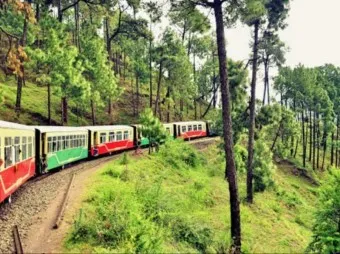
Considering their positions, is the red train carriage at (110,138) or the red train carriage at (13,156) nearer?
the red train carriage at (13,156)

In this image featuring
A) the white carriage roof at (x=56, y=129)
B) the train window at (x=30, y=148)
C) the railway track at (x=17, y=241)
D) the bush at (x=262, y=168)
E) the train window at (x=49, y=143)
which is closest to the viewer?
the railway track at (x=17, y=241)

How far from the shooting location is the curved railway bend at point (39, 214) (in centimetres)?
1104

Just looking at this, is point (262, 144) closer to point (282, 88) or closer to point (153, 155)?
point (153, 155)

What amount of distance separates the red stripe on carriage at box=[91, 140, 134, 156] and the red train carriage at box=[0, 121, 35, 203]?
535 inches

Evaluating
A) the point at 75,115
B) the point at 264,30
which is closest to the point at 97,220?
the point at 264,30

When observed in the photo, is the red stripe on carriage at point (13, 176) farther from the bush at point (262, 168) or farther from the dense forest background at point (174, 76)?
the bush at point (262, 168)

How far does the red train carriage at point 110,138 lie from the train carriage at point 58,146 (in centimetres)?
100

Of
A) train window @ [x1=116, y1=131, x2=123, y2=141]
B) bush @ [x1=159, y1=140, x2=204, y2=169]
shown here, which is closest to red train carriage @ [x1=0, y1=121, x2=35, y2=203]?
bush @ [x1=159, y1=140, x2=204, y2=169]

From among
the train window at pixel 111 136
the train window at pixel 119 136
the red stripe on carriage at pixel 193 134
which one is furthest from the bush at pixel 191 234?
the red stripe on carriage at pixel 193 134

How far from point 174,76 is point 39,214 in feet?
140

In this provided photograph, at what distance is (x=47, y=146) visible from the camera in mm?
22953

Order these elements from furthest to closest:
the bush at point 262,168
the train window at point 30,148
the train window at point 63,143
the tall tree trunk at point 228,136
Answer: the bush at point 262,168 → the train window at point 63,143 → the train window at point 30,148 → the tall tree trunk at point 228,136

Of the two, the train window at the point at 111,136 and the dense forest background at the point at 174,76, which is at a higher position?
the dense forest background at the point at 174,76

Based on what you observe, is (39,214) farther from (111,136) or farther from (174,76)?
(174,76)
